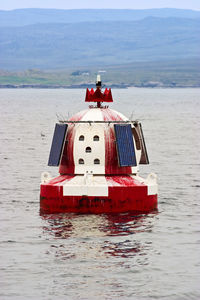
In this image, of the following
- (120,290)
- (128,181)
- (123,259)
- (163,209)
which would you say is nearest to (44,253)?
(123,259)

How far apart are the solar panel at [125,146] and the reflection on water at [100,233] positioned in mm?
2108

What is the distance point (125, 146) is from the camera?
36000 millimetres

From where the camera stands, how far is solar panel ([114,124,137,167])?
35737 mm

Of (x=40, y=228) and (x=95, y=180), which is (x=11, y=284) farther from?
(x=95, y=180)

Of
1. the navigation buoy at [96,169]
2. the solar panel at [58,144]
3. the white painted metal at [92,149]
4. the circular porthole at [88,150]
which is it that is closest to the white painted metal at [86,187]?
the navigation buoy at [96,169]

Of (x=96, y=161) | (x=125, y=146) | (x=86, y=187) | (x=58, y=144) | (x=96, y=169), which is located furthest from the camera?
(x=58, y=144)

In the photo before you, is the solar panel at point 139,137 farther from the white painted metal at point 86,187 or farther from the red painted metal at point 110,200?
the white painted metal at point 86,187

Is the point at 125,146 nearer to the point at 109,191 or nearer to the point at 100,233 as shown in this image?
the point at 109,191

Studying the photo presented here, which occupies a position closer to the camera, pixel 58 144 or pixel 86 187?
pixel 86 187

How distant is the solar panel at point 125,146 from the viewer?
117ft

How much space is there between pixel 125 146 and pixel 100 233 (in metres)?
5.06

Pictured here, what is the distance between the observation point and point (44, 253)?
Answer: 29297mm

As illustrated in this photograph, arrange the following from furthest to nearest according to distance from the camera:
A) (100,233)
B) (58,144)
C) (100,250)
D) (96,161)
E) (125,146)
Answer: (58,144), (96,161), (125,146), (100,233), (100,250)

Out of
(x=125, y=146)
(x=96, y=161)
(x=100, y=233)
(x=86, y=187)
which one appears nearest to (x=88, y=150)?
(x=96, y=161)
